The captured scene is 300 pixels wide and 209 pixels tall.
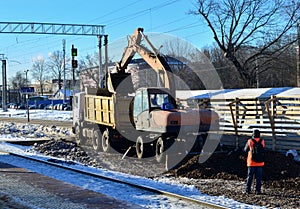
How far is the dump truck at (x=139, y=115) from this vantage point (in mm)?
15719

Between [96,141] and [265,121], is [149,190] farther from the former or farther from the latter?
[96,141]

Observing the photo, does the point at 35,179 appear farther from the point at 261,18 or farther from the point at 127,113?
the point at 261,18

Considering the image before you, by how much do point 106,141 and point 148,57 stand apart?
4.21 meters

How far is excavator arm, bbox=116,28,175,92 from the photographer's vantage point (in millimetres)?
17550

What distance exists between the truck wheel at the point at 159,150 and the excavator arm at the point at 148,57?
7.02 ft

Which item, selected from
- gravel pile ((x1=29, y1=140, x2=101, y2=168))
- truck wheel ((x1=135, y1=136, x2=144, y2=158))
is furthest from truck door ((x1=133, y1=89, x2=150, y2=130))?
gravel pile ((x1=29, y1=140, x2=101, y2=168))

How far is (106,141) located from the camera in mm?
20469

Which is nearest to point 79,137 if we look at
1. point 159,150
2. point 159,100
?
point 159,100

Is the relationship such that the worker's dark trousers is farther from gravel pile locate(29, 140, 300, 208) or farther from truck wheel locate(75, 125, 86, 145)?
truck wheel locate(75, 125, 86, 145)

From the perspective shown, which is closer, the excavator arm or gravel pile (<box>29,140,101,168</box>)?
the excavator arm

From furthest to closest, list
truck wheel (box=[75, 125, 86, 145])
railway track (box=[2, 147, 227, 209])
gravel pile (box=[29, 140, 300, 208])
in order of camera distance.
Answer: truck wheel (box=[75, 125, 86, 145]), gravel pile (box=[29, 140, 300, 208]), railway track (box=[2, 147, 227, 209])

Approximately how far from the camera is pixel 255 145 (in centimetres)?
1077

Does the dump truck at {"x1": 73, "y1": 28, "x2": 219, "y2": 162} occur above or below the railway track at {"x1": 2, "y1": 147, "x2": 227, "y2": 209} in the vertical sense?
above

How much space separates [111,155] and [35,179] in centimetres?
680
